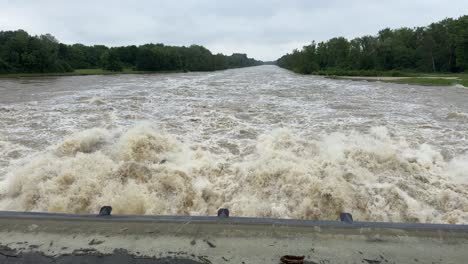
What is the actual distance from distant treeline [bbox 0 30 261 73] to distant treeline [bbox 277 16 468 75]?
37.9 metres

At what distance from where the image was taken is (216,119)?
12.4 metres

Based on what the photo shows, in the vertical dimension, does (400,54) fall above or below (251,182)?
above

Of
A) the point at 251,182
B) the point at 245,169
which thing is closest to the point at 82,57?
the point at 245,169

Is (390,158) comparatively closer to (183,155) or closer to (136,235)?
(183,155)

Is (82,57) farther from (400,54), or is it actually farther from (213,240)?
(213,240)

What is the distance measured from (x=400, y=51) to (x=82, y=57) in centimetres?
8361

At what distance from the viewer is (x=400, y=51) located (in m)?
72.1

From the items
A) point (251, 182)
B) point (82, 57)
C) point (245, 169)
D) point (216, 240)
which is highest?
point (82, 57)

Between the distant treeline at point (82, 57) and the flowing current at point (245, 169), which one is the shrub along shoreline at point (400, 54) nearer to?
the distant treeline at point (82, 57)

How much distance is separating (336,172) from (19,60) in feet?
237

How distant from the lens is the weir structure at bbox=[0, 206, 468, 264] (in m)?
2.95

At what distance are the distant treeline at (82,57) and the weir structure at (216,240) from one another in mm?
68230

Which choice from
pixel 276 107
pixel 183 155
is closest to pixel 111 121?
pixel 183 155

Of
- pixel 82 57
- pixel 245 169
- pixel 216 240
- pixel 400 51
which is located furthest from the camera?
pixel 82 57
